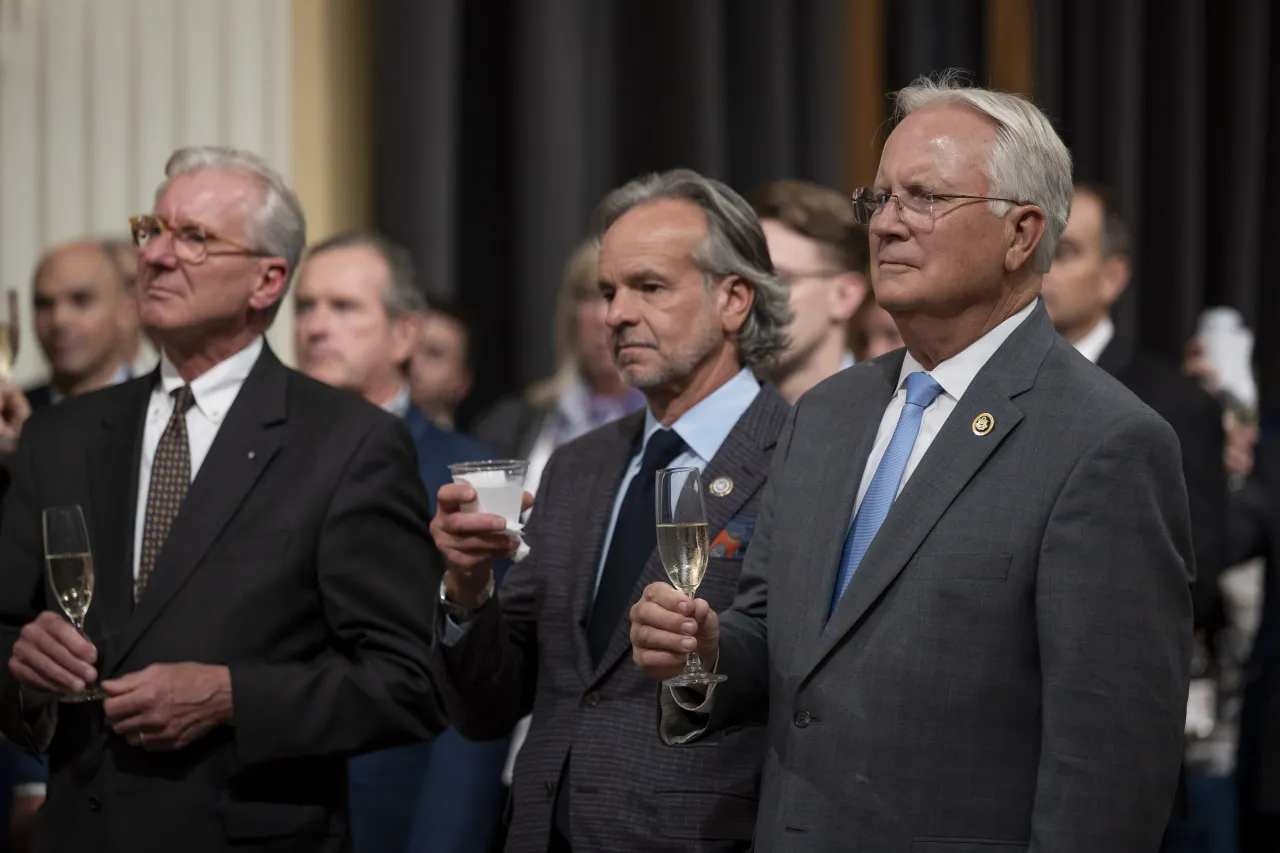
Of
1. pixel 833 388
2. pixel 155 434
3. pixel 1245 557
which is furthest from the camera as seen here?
pixel 1245 557

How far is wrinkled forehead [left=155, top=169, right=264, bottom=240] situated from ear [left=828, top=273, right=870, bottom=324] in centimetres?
132

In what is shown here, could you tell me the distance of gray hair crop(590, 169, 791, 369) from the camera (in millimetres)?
3082

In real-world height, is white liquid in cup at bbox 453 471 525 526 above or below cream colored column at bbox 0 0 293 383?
below

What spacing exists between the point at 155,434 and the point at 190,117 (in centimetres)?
318

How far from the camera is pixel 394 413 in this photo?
3.80 m

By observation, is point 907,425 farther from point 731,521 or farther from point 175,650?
point 175,650

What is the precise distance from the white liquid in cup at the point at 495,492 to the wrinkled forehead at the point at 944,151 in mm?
733

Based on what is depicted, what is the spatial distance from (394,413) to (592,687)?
3.81 feet

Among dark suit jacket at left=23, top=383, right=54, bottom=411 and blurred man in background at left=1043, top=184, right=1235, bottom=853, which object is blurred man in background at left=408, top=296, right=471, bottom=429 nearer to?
dark suit jacket at left=23, top=383, right=54, bottom=411

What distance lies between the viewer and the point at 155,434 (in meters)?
3.21

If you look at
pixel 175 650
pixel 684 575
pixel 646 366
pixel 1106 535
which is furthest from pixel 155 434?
pixel 1106 535

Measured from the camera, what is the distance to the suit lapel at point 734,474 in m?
2.84

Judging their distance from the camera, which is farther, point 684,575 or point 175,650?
point 175,650

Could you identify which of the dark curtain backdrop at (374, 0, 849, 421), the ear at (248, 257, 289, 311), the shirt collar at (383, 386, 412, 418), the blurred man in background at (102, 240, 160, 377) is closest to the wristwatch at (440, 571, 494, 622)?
the ear at (248, 257, 289, 311)
